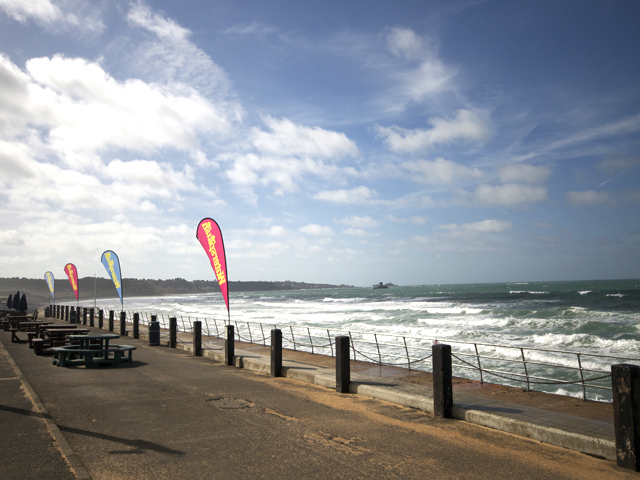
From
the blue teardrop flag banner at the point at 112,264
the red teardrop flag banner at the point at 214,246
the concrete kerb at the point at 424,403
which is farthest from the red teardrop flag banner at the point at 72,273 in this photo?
the concrete kerb at the point at 424,403

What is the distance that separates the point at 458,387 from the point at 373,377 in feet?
5.94

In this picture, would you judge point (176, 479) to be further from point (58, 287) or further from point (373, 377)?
point (58, 287)

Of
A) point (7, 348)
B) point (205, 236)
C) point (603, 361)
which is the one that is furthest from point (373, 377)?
point (7, 348)

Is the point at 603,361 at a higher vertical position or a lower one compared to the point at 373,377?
lower

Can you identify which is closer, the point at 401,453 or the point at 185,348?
the point at 401,453

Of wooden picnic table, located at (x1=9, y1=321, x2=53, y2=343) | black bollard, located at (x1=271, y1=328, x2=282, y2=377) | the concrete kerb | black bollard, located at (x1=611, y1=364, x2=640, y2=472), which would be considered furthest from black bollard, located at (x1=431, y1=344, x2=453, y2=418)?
wooden picnic table, located at (x1=9, y1=321, x2=53, y2=343)

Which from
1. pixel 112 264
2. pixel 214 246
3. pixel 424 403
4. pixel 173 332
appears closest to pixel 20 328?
pixel 112 264

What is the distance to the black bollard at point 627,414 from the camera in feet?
16.3

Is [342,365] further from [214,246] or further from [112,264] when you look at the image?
[112,264]

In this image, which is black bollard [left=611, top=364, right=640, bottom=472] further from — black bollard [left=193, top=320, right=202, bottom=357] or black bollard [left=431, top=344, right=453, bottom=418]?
black bollard [left=193, top=320, right=202, bottom=357]

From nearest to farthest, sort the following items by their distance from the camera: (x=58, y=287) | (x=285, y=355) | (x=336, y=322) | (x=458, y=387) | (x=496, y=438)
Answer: (x=496, y=438) < (x=458, y=387) < (x=285, y=355) < (x=336, y=322) < (x=58, y=287)

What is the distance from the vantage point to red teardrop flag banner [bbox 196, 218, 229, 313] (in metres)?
15.4

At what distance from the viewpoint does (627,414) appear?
4.99m

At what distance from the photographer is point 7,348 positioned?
1734cm
